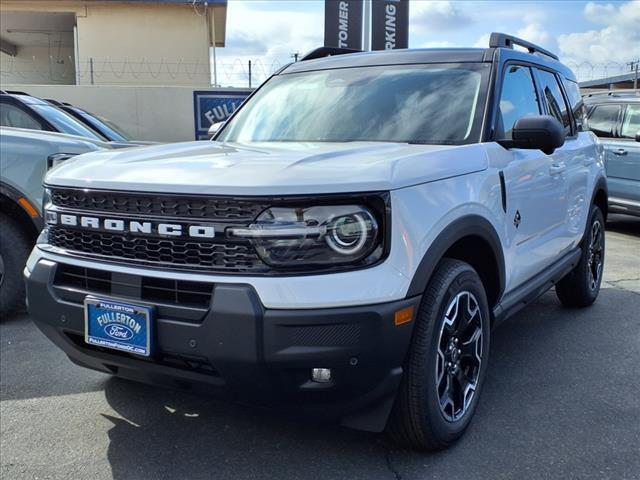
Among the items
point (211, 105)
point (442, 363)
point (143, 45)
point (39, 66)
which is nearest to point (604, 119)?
point (442, 363)

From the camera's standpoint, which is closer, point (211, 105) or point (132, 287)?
point (132, 287)

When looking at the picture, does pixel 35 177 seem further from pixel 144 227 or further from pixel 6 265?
pixel 144 227

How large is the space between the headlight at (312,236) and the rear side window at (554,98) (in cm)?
265

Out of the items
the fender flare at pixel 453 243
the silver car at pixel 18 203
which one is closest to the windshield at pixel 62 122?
the silver car at pixel 18 203

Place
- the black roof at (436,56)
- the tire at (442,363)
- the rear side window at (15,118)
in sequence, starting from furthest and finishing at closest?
the rear side window at (15,118), the black roof at (436,56), the tire at (442,363)

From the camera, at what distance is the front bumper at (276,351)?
2330mm

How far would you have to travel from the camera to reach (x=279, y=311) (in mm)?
2320

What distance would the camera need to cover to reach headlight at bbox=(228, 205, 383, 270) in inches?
93.5

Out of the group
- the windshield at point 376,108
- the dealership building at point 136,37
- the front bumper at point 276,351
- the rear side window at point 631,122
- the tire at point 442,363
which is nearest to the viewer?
the front bumper at point 276,351

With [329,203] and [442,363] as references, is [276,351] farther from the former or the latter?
[442,363]

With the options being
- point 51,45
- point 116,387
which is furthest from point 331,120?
point 51,45

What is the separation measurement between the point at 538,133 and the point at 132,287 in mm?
2134

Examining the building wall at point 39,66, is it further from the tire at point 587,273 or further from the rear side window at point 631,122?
the tire at point 587,273

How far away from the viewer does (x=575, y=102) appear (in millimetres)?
5199
